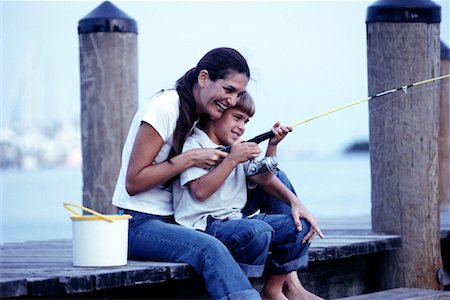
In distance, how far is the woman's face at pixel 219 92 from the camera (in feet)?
17.1

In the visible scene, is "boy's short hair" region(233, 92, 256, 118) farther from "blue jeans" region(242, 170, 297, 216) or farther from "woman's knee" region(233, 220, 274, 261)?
"woman's knee" region(233, 220, 274, 261)

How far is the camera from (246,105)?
17.5ft

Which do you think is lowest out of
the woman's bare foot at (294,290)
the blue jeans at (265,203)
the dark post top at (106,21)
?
the woman's bare foot at (294,290)

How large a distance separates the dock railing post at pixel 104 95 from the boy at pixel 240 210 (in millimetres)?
1820

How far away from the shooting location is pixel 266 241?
→ 16.6 ft

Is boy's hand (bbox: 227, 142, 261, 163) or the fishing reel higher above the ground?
boy's hand (bbox: 227, 142, 261, 163)

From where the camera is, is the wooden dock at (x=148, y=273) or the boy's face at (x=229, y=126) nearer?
the wooden dock at (x=148, y=273)

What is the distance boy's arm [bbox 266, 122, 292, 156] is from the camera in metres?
5.24

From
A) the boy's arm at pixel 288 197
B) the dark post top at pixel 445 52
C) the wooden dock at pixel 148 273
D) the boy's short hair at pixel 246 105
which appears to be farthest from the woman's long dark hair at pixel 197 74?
the dark post top at pixel 445 52

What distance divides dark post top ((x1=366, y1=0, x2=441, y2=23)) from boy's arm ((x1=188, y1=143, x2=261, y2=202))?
1.57 metres

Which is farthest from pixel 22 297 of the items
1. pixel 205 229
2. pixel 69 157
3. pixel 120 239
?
pixel 69 157

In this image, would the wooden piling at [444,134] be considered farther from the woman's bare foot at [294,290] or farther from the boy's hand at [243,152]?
the boy's hand at [243,152]

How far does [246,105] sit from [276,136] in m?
0.20

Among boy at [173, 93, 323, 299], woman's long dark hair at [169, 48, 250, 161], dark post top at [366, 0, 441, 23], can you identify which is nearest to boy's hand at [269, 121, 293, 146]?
boy at [173, 93, 323, 299]
